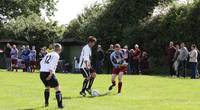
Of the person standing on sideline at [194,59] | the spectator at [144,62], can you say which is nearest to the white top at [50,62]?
the person standing on sideline at [194,59]

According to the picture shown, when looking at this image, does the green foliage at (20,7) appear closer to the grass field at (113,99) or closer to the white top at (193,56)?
the white top at (193,56)

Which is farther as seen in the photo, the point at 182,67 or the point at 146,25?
the point at 146,25

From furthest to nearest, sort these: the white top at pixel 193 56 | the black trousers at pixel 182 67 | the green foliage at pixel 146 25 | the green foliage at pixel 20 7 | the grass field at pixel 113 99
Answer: the green foliage at pixel 20 7 < the green foliage at pixel 146 25 < the black trousers at pixel 182 67 < the white top at pixel 193 56 < the grass field at pixel 113 99

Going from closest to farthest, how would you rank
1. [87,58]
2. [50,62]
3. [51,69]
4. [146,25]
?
[51,69] < [50,62] < [87,58] < [146,25]

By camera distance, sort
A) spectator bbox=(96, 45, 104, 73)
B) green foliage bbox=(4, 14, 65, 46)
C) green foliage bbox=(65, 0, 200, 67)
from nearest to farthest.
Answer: spectator bbox=(96, 45, 104, 73)
green foliage bbox=(65, 0, 200, 67)
green foliage bbox=(4, 14, 65, 46)

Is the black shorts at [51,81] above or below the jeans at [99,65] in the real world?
below

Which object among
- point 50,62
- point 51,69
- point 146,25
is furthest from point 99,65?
point 51,69

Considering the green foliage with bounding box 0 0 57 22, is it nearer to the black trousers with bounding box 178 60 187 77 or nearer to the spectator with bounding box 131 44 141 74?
the spectator with bounding box 131 44 141 74

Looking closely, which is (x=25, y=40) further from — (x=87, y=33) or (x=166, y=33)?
(x=166, y=33)

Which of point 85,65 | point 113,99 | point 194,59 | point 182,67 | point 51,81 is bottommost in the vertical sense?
point 113,99

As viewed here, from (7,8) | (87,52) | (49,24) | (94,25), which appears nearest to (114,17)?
(94,25)

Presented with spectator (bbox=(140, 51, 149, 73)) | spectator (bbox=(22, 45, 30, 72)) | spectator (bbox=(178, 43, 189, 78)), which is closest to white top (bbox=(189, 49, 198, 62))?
spectator (bbox=(178, 43, 189, 78))

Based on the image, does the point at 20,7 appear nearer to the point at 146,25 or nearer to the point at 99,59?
the point at 146,25

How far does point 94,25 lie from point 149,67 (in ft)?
27.3
